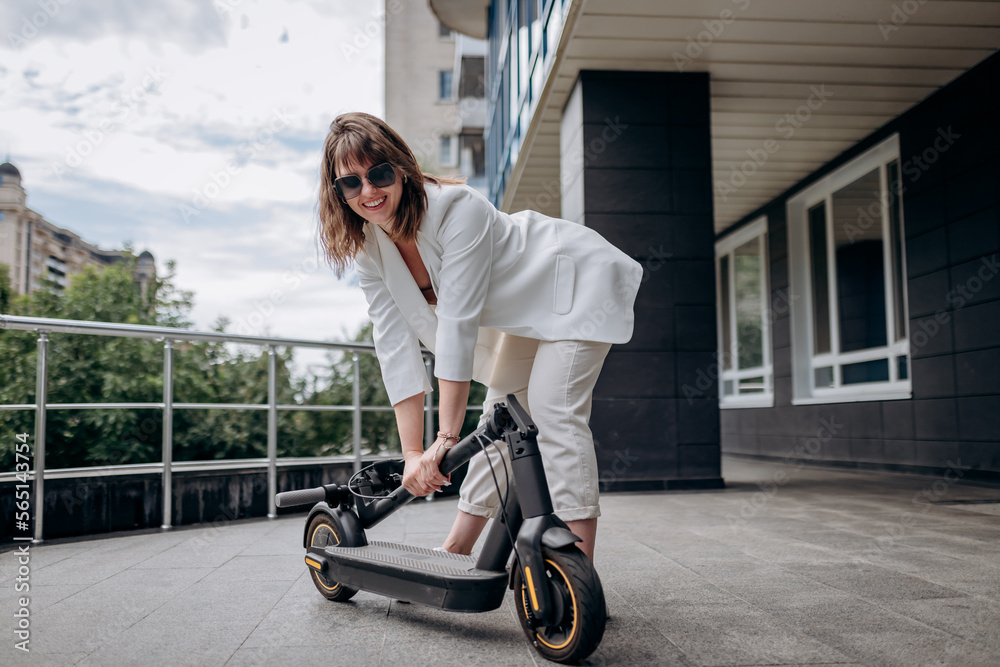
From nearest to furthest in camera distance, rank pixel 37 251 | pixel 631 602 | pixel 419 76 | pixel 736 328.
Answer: pixel 631 602
pixel 37 251
pixel 736 328
pixel 419 76

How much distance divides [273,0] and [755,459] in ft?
22.9

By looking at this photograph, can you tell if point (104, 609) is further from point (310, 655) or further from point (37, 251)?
point (37, 251)

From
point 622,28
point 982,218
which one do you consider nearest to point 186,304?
point 622,28

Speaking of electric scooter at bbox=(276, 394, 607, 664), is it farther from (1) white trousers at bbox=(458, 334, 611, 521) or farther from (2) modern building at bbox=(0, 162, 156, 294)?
(2) modern building at bbox=(0, 162, 156, 294)

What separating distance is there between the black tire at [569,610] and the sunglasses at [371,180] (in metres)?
0.93

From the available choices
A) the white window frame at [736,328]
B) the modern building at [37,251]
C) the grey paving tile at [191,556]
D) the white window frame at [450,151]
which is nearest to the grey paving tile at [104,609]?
the grey paving tile at [191,556]

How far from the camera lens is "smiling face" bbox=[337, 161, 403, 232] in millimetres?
1805

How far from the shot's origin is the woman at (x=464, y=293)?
1783 millimetres

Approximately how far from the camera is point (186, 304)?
17.7 ft

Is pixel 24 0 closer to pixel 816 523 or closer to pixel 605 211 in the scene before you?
pixel 605 211

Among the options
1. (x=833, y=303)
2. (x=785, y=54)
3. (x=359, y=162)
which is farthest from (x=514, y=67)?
(x=359, y=162)

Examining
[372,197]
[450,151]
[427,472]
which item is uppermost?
[450,151]

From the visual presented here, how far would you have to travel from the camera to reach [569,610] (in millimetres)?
1483

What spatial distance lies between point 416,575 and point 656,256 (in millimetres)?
3798
